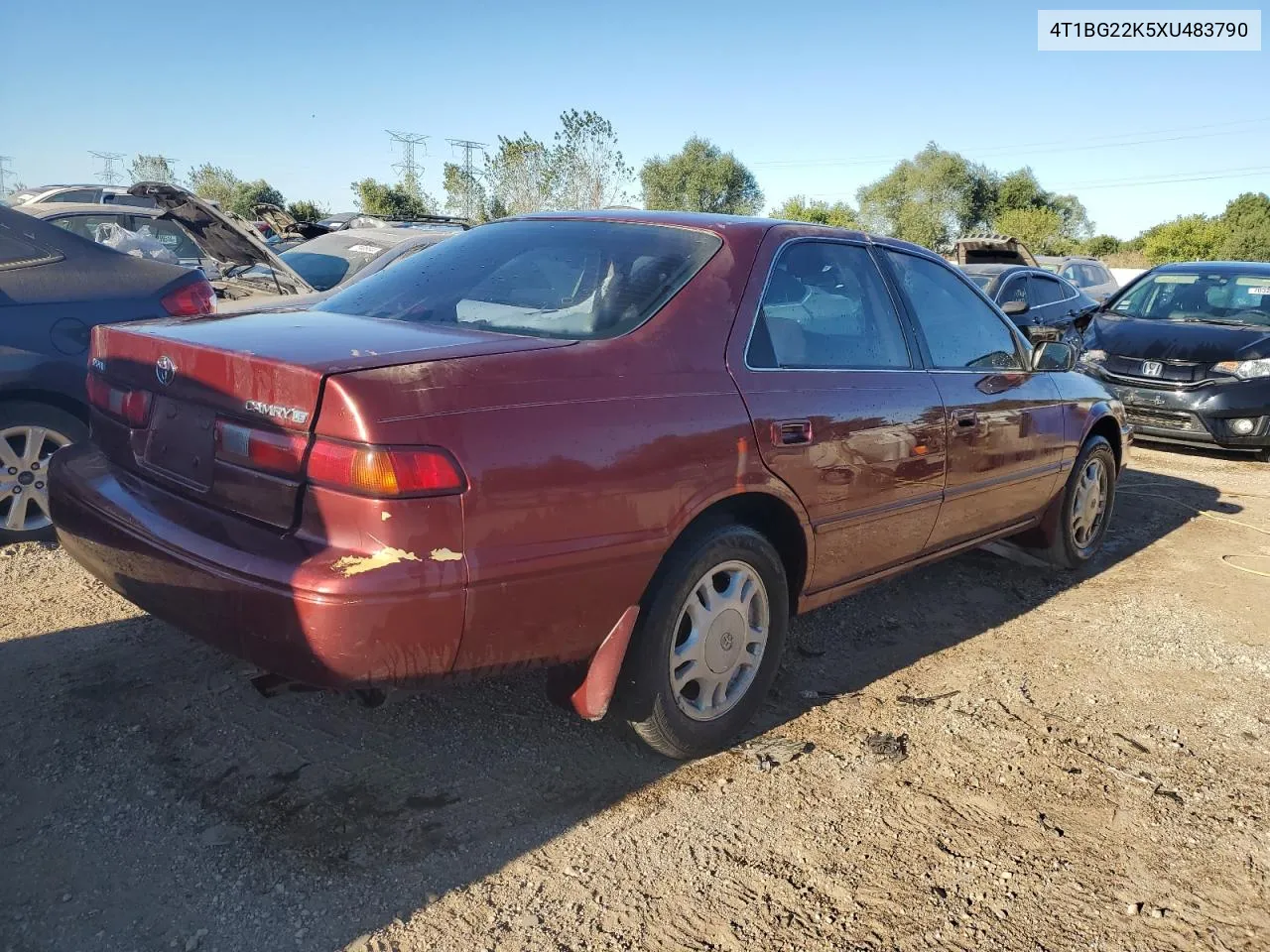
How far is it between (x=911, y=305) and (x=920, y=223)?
169 ft

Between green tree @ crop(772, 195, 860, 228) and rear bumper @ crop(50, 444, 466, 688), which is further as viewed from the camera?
green tree @ crop(772, 195, 860, 228)

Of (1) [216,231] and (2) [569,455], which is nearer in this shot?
(2) [569,455]

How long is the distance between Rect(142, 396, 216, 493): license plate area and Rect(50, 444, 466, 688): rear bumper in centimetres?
7

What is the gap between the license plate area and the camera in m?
2.46

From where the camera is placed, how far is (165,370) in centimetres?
259

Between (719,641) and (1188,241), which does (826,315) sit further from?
(1188,241)

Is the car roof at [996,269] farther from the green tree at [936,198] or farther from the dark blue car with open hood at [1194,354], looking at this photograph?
the green tree at [936,198]

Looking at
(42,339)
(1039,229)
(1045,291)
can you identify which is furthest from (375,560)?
(1039,229)

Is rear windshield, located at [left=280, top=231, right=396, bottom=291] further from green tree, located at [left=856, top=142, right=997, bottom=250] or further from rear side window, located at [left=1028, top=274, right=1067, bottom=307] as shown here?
Result: green tree, located at [left=856, top=142, right=997, bottom=250]

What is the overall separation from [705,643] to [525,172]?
3620 centimetres

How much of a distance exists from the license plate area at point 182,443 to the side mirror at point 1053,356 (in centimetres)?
356

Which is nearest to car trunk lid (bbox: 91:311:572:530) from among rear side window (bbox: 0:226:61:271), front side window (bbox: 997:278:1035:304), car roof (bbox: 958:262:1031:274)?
rear side window (bbox: 0:226:61:271)

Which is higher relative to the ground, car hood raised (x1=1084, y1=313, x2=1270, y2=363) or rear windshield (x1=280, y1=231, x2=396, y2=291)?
rear windshield (x1=280, y1=231, x2=396, y2=291)

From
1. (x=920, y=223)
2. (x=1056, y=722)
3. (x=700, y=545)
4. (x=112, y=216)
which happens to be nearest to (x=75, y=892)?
(x=700, y=545)
